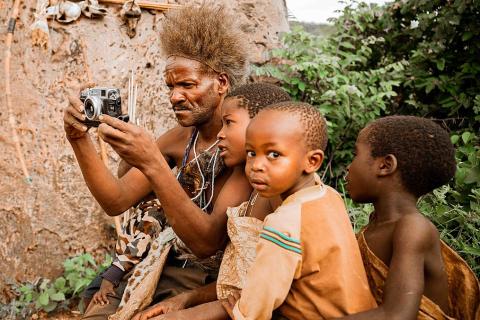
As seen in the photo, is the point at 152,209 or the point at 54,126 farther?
the point at 54,126

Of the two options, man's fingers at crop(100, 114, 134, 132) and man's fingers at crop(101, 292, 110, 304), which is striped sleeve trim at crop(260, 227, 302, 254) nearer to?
man's fingers at crop(100, 114, 134, 132)

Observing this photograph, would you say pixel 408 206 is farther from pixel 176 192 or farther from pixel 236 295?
pixel 176 192

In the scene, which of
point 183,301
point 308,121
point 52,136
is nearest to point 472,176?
point 308,121

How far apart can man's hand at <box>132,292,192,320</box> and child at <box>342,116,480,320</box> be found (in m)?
0.72

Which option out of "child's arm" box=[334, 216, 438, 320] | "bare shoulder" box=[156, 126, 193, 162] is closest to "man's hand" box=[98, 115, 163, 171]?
"bare shoulder" box=[156, 126, 193, 162]

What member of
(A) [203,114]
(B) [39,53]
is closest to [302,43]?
(B) [39,53]

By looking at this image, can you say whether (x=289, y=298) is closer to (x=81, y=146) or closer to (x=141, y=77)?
(x=81, y=146)

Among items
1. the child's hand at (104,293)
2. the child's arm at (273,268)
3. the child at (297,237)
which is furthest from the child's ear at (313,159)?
the child's hand at (104,293)

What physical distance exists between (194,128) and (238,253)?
810 mm

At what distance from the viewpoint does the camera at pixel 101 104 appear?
6.90 feet

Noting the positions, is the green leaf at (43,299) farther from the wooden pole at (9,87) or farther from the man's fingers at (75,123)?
the man's fingers at (75,123)

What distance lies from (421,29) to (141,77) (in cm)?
234

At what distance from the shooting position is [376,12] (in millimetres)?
5219

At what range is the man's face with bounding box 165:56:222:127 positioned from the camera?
2438 mm
